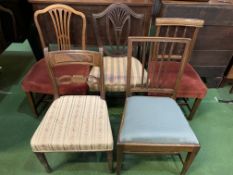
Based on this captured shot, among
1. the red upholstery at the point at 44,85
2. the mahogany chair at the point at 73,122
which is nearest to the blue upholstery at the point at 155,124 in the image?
the mahogany chair at the point at 73,122

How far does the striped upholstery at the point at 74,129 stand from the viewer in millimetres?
1122

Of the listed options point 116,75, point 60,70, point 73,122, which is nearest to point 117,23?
point 116,75

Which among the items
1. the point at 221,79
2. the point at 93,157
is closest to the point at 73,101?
the point at 93,157

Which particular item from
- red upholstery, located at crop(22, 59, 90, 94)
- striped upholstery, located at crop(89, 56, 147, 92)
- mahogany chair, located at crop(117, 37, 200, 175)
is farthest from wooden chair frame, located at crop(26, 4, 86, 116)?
mahogany chair, located at crop(117, 37, 200, 175)

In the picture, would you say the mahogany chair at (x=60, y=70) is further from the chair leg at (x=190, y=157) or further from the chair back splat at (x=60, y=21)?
the chair leg at (x=190, y=157)

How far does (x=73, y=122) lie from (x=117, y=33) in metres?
0.98

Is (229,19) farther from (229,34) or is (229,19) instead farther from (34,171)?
(34,171)

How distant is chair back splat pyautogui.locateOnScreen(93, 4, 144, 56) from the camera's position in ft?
5.43

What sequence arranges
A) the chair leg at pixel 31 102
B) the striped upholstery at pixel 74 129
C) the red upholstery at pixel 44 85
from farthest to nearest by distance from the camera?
the chair leg at pixel 31 102 < the red upholstery at pixel 44 85 < the striped upholstery at pixel 74 129

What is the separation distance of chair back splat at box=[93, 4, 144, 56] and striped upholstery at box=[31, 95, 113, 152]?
0.57m

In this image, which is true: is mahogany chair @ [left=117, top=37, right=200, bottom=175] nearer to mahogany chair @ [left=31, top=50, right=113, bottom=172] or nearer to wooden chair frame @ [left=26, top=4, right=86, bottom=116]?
mahogany chair @ [left=31, top=50, right=113, bottom=172]

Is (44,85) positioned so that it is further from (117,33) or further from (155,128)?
(155,128)

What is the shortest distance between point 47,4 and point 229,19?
167 cm

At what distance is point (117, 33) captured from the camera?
1.81 meters
